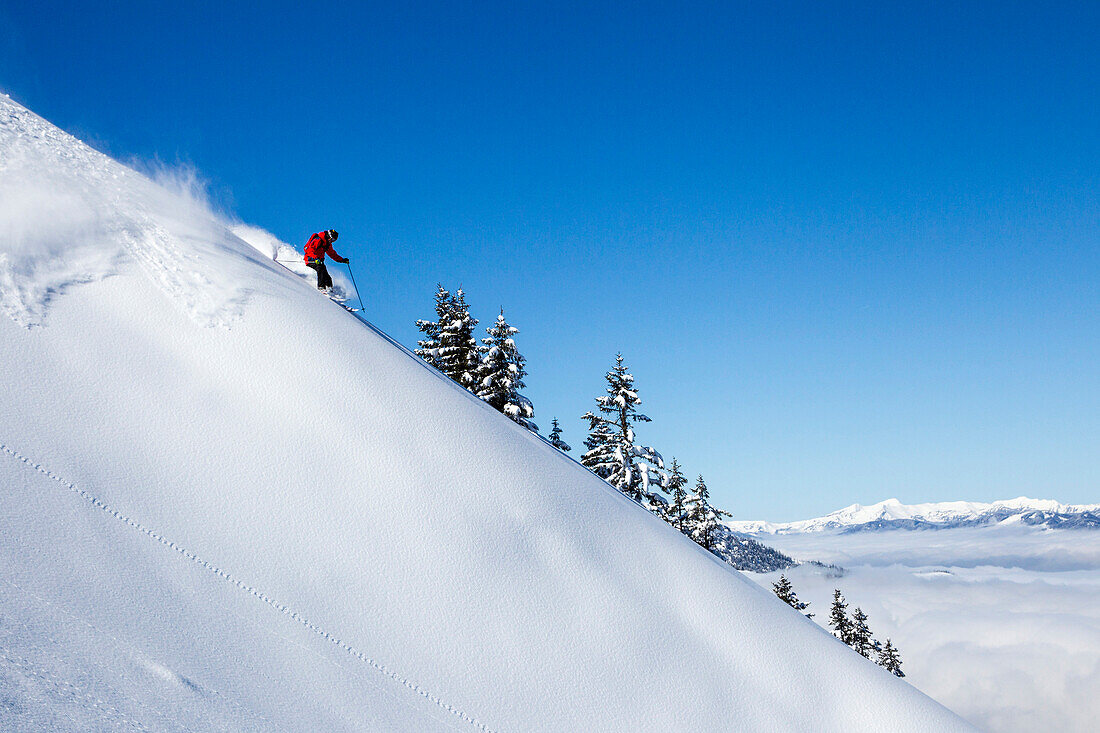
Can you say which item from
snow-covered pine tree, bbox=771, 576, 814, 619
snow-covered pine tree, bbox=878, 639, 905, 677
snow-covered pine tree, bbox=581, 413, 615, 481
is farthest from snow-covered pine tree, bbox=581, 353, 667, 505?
snow-covered pine tree, bbox=878, 639, 905, 677

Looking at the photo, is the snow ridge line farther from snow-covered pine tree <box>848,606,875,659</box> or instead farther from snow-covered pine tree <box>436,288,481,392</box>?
snow-covered pine tree <box>848,606,875,659</box>

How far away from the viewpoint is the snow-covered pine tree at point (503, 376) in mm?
23375

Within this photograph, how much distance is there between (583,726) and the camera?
5.32 metres

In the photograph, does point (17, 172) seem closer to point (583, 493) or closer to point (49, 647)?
point (49, 647)

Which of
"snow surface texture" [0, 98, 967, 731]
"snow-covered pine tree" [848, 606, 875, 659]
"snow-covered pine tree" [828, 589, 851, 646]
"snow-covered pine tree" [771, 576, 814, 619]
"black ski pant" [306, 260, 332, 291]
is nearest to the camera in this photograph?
"snow surface texture" [0, 98, 967, 731]

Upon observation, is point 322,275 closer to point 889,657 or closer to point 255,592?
point 255,592

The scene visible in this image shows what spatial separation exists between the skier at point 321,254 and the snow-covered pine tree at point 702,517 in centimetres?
2101

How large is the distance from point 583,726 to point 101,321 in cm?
610

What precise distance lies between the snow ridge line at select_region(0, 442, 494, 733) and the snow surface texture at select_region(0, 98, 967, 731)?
17 mm

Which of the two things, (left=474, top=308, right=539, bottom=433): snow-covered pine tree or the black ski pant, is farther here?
(left=474, top=308, right=539, bottom=433): snow-covered pine tree

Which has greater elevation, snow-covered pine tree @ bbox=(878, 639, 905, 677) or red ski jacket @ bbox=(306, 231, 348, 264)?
snow-covered pine tree @ bbox=(878, 639, 905, 677)

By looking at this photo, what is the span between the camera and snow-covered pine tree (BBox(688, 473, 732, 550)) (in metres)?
27.3

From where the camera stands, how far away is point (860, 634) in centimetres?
4091

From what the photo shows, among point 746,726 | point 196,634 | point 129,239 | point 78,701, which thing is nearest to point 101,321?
point 129,239
